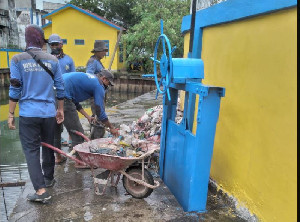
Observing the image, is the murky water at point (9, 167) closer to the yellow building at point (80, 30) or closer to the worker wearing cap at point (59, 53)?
the worker wearing cap at point (59, 53)

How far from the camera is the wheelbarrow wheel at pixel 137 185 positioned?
3551 millimetres

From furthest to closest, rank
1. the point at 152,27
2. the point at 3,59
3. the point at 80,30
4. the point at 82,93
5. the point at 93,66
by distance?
the point at 80,30 < the point at 3,59 < the point at 152,27 < the point at 93,66 < the point at 82,93

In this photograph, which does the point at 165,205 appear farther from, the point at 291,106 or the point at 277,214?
the point at 291,106

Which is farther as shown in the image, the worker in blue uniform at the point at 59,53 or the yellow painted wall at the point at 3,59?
the yellow painted wall at the point at 3,59

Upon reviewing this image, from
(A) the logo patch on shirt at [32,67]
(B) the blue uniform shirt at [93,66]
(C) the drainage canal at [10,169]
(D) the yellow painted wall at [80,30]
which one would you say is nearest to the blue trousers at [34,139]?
(A) the logo patch on shirt at [32,67]

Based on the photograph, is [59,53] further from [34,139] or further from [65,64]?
[34,139]

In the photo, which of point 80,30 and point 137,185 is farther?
point 80,30

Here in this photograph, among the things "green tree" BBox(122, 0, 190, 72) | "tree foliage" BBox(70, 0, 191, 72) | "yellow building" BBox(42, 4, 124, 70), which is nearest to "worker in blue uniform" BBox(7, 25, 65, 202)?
"tree foliage" BBox(70, 0, 191, 72)

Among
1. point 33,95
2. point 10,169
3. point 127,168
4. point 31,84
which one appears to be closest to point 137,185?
point 127,168

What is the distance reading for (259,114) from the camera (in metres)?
2.95

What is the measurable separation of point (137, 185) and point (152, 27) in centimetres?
1643

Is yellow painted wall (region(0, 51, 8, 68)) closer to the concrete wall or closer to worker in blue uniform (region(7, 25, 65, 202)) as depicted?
the concrete wall

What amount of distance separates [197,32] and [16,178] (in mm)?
4375

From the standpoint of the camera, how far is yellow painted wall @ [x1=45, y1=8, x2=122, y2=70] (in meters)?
22.1
